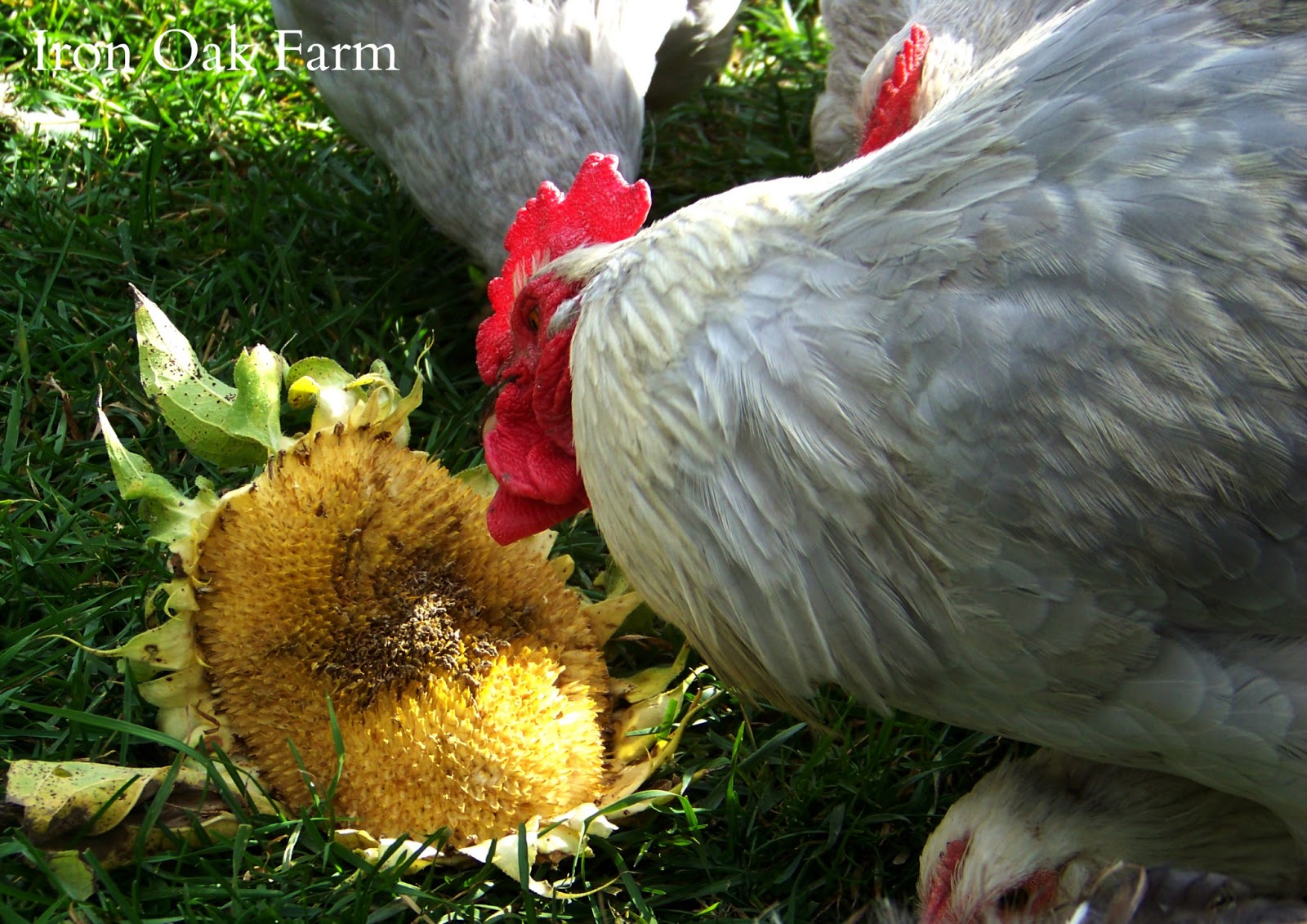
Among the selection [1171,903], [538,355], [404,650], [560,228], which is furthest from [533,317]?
[1171,903]

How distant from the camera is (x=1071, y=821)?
2248mm

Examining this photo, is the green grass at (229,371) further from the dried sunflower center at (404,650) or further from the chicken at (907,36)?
the chicken at (907,36)

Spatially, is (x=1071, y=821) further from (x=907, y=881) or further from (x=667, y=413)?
(x=667, y=413)

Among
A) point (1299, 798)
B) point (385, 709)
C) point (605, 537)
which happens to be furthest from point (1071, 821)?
point (385, 709)

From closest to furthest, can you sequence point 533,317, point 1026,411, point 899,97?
1. point 1026,411
2. point 533,317
3. point 899,97

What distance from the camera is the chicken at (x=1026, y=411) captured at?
1801 millimetres

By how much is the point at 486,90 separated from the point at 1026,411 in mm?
1906

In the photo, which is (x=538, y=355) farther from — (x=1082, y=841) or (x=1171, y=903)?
(x=1171, y=903)

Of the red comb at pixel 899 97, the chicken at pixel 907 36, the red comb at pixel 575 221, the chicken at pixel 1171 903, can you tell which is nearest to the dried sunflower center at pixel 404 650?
the red comb at pixel 575 221

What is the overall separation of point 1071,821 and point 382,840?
121 centimetres

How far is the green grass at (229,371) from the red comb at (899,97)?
1.14 metres

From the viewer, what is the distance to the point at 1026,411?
5.92 ft

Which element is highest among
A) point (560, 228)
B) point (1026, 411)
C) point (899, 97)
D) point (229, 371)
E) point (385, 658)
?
point (899, 97)

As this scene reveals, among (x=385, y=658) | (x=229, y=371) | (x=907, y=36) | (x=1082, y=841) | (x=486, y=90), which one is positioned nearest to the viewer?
(x=1082, y=841)
